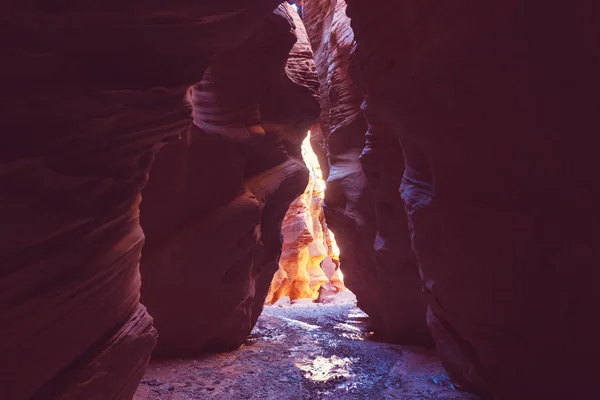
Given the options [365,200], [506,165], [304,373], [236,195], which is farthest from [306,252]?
[506,165]

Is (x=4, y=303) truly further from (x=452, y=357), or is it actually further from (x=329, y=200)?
(x=329, y=200)

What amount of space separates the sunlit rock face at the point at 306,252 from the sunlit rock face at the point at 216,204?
519 inches

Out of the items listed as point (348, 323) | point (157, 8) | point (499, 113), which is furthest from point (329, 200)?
point (157, 8)

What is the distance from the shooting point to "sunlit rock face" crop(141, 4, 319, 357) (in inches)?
216

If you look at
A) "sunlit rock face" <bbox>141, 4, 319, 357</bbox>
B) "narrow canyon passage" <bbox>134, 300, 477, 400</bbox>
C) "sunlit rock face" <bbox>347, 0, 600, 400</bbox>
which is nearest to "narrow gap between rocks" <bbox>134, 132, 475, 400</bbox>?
"narrow canyon passage" <bbox>134, 300, 477, 400</bbox>

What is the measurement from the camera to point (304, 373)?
18.7 feet

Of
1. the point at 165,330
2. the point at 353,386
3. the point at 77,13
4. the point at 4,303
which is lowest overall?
the point at 353,386

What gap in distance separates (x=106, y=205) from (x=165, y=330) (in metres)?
3.74

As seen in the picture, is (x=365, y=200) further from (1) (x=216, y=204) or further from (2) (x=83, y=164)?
(2) (x=83, y=164)

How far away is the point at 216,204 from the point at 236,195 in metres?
0.42

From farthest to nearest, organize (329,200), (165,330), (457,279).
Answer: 1. (329,200)
2. (165,330)
3. (457,279)

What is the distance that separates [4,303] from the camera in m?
2.00

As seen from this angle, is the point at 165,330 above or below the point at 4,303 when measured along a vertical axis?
below

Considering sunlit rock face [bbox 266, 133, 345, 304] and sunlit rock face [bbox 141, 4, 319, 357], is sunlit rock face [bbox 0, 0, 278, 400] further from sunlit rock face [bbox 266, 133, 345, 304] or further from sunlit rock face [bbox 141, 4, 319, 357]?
sunlit rock face [bbox 266, 133, 345, 304]
